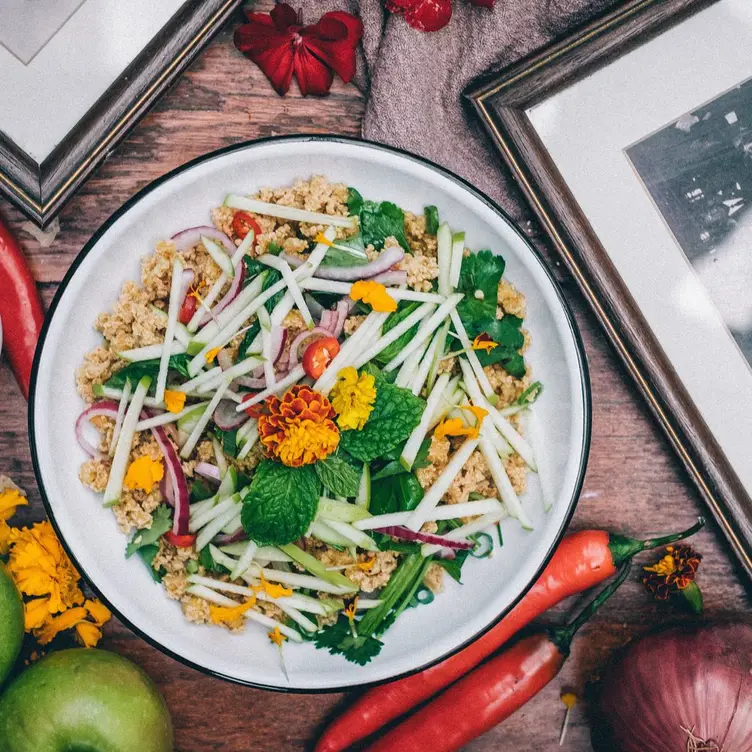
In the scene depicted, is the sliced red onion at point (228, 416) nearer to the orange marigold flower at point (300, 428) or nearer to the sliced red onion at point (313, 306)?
the orange marigold flower at point (300, 428)

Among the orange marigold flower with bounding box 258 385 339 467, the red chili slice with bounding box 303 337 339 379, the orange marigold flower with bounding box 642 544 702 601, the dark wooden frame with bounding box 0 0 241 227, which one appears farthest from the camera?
the orange marigold flower with bounding box 642 544 702 601

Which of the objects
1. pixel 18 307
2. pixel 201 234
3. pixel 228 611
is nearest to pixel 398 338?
pixel 201 234

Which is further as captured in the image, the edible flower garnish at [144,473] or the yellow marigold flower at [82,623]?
the yellow marigold flower at [82,623]

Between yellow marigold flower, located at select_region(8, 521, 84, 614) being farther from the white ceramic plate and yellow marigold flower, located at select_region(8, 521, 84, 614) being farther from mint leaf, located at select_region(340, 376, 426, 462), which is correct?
mint leaf, located at select_region(340, 376, 426, 462)

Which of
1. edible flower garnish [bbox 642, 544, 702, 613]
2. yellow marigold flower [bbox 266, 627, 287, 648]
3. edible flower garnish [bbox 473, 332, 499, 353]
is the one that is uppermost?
edible flower garnish [bbox 473, 332, 499, 353]

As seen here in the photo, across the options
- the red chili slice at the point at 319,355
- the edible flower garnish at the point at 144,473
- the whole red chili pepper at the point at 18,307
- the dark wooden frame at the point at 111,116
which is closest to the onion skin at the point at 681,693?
the red chili slice at the point at 319,355

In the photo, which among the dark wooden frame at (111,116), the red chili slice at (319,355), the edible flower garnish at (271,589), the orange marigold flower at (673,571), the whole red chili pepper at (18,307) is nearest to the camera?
the red chili slice at (319,355)

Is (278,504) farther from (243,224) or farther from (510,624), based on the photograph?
(510,624)

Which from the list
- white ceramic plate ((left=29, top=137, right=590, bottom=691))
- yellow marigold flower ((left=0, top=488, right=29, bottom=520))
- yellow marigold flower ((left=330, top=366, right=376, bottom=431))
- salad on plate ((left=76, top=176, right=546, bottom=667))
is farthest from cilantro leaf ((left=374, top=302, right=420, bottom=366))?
yellow marigold flower ((left=0, top=488, right=29, bottom=520))
